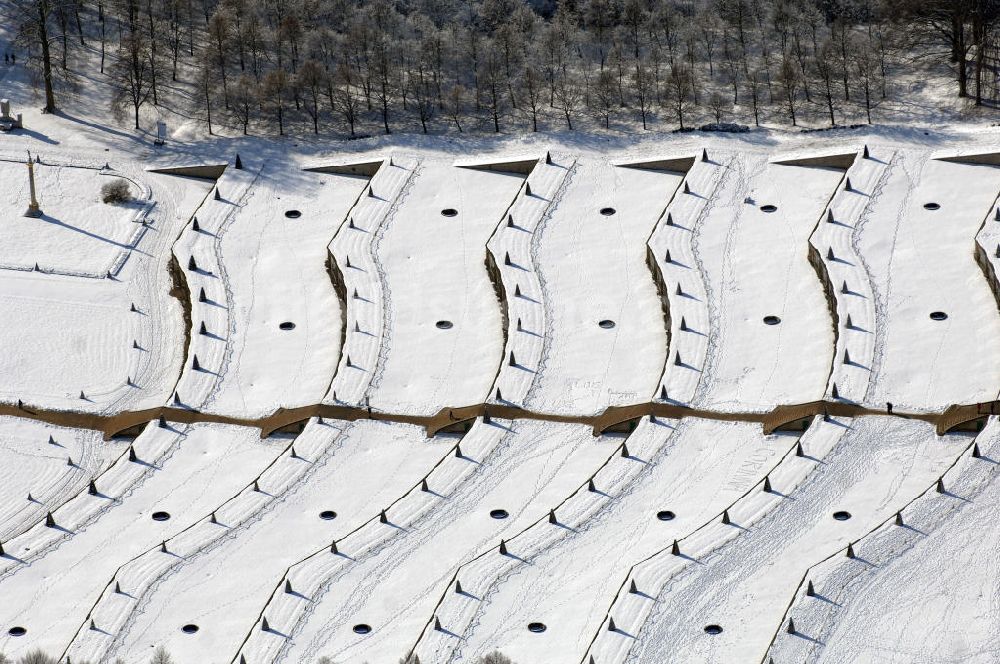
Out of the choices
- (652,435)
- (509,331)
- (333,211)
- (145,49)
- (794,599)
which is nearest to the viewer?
(794,599)

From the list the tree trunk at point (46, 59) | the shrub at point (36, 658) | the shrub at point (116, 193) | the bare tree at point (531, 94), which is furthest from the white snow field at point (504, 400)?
the tree trunk at point (46, 59)

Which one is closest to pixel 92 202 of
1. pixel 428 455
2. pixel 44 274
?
pixel 44 274

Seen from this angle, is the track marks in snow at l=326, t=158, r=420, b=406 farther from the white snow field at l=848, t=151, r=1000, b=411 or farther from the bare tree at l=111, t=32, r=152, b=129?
the white snow field at l=848, t=151, r=1000, b=411

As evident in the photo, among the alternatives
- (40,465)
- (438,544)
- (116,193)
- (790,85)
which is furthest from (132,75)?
(438,544)

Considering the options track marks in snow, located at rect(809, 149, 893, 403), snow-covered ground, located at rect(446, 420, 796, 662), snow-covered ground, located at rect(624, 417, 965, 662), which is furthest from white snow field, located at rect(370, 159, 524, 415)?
snow-covered ground, located at rect(624, 417, 965, 662)

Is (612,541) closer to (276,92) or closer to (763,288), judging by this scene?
(763,288)

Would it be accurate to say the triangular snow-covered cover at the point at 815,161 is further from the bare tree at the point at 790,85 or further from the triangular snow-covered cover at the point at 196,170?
the triangular snow-covered cover at the point at 196,170

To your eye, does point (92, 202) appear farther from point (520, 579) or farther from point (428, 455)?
point (520, 579)
